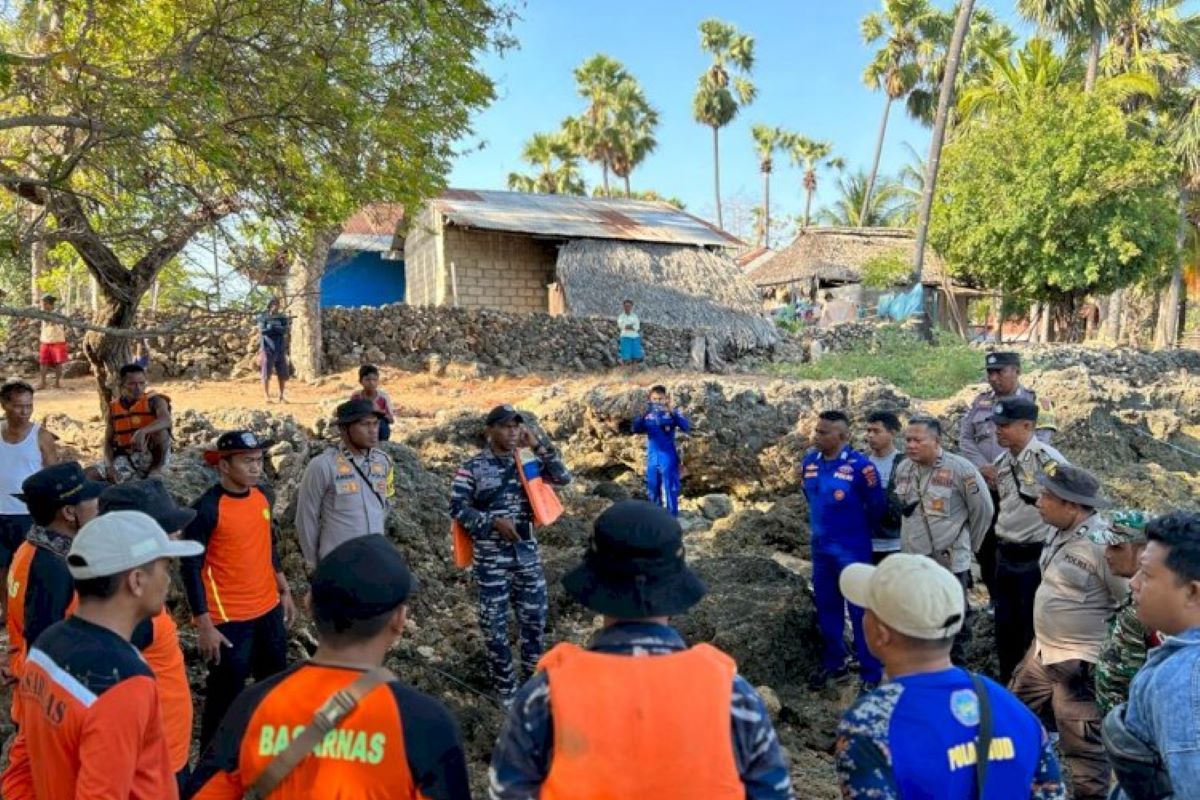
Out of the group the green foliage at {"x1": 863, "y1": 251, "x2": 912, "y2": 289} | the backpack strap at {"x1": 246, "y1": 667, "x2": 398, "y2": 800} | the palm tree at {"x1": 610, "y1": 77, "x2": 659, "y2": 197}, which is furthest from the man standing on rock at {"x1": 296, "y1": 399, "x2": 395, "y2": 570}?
the palm tree at {"x1": 610, "y1": 77, "x2": 659, "y2": 197}

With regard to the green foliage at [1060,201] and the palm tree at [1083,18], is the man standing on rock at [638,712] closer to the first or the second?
the green foliage at [1060,201]

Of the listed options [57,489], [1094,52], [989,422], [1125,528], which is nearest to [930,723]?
[1125,528]

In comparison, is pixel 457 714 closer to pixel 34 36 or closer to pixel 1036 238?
pixel 34 36

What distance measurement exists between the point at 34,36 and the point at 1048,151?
2198 centimetres

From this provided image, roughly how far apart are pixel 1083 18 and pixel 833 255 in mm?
10325

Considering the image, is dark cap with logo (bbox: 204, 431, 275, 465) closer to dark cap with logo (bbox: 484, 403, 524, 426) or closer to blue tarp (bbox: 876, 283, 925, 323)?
dark cap with logo (bbox: 484, 403, 524, 426)

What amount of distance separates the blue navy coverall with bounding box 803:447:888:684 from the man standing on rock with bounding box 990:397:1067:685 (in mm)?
751

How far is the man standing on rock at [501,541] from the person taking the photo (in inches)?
197

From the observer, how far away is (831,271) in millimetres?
30000

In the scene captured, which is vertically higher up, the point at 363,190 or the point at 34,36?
the point at 34,36

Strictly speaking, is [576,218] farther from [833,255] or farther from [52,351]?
[833,255]

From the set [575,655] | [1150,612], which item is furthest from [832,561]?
[575,655]

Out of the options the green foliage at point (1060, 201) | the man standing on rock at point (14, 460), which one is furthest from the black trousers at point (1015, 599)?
the green foliage at point (1060, 201)

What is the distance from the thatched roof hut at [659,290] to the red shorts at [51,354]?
10304 mm
